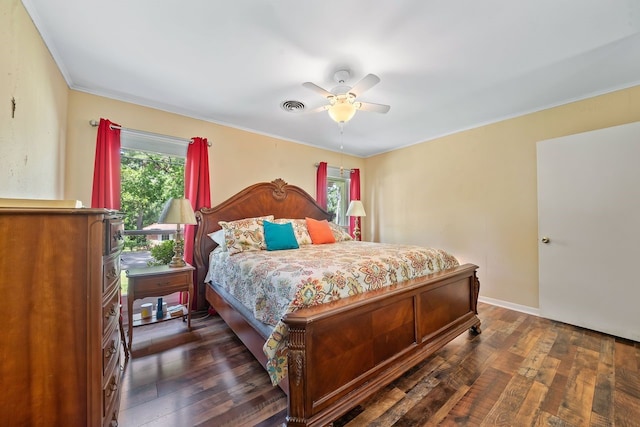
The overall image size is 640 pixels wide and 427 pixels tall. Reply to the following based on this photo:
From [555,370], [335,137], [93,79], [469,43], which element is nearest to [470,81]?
[469,43]

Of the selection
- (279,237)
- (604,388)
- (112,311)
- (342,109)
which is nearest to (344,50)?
(342,109)

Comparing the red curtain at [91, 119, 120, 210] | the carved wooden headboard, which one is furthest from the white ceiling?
the carved wooden headboard

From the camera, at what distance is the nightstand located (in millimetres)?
2230

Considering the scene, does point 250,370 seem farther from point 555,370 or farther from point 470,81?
point 470,81

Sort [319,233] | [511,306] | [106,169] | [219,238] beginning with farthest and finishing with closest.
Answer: [319,233] → [511,306] → [219,238] → [106,169]

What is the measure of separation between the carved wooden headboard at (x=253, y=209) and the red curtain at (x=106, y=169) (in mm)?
854

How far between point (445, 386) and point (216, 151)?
3.57 m

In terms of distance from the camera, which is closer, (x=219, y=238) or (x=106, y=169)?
(x=106, y=169)

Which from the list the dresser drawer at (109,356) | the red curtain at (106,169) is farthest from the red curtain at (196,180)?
the dresser drawer at (109,356)

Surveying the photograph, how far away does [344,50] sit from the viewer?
1976 millimetres

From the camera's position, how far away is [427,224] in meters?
4.20

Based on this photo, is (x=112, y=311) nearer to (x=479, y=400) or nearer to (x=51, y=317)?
→ (x=51, y=317)

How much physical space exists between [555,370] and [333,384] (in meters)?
1.86

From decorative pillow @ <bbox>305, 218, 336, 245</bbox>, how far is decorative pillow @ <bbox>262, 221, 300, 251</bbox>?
1.36 ft
